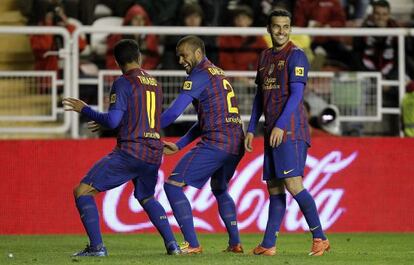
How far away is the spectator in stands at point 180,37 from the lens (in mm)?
16312

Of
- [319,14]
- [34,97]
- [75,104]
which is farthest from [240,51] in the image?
[75,104]

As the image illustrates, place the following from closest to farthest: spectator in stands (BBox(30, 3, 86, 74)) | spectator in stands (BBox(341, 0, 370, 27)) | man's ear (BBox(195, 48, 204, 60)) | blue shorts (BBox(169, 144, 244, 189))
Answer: blue shorts (BBox(169, 144, 244, 189))
man's ear (BBox(195, 48, 204, 60))
spectator in stands (BBox(30, 3, 86, 74))
spectator in stands (BBox(341, 0, 370, 27))

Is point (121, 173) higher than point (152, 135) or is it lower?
lower

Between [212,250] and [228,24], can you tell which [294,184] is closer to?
[212,250]

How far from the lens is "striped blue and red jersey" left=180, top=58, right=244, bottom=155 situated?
10.6 m

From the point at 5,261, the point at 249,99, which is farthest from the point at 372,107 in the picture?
the point at 5,261

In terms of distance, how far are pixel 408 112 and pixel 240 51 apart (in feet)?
8.18

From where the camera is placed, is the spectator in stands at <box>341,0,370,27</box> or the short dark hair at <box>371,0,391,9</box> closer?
the short dark hair at <box>371,0,391,9</box>

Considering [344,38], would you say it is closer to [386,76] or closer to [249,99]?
[386,76]

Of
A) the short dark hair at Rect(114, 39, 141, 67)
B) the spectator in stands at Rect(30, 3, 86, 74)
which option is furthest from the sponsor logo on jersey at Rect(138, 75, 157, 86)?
the spectator in stands at Rect(30, 3, 86, 74)

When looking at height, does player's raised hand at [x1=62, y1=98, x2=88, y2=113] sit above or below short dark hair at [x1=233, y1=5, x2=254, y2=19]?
below

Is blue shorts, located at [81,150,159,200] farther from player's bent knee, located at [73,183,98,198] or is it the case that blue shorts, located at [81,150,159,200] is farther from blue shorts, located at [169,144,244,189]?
blue shorts, located at [169,144,244,189]

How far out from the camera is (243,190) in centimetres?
1483

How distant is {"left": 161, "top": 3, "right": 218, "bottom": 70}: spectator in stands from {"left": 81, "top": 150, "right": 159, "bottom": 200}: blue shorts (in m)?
5.88
